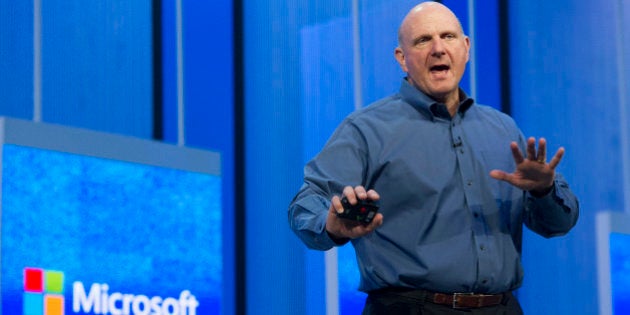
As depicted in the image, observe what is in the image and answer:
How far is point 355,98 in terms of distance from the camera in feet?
17.4

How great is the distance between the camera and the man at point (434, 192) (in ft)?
6.82

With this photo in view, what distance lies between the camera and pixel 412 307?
2.08 metres

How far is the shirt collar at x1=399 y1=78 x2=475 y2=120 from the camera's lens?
2258mm

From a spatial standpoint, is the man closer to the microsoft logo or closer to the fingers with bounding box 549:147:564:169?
the fingers with bounding box 549:147:564:169

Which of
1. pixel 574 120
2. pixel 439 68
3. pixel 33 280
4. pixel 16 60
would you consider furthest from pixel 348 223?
pixel 574 120

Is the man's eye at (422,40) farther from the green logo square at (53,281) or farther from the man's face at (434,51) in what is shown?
the green logo square at (53,281)

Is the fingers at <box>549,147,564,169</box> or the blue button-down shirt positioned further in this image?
the blue button-down shirt

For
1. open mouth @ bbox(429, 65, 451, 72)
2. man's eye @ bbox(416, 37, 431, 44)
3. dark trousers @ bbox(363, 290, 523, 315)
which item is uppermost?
man's eye @ bbox(416, 37, 431, 44)

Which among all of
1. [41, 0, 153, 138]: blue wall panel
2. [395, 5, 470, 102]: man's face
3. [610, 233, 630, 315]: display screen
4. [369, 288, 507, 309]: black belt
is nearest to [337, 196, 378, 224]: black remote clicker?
[369, 288, 507, 309]: black belt

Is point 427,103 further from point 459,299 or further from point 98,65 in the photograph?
point 98,65

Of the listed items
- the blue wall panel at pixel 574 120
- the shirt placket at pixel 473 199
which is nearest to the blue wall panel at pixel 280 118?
the blue wall panel at pixel 574 120

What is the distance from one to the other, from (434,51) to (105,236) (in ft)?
7.15

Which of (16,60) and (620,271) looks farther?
(620,271)

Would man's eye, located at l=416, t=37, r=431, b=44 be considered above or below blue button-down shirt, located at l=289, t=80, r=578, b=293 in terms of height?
above
